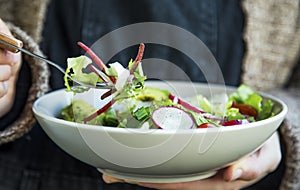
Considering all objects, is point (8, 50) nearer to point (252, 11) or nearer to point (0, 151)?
point (0, 151)

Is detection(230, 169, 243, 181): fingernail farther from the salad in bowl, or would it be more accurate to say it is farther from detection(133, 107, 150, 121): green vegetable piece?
detection(133, 107, 150, 121): green vegetable piece

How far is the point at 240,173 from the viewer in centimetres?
56

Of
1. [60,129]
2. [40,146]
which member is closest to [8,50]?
[60,129]

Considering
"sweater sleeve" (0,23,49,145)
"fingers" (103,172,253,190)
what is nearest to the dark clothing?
"sweater sleeve" (0,23,49,145)

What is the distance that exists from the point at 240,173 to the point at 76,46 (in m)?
0.37

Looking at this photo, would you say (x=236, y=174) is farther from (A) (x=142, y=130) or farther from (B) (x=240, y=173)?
(A) (x=142, y=130)

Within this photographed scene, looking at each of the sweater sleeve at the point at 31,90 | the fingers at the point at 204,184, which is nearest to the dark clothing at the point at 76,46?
the sweater sleeve at the point at 31,90

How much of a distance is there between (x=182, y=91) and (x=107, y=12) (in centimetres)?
20

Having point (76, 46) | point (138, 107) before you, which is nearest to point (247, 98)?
point (138, 107)

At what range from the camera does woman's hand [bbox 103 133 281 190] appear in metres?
0.56

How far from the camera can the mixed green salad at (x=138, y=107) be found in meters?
0.50

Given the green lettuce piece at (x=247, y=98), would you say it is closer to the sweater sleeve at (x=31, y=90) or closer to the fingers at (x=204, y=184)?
the fingers at (x=204, y=184)

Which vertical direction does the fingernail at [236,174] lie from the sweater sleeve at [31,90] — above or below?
below

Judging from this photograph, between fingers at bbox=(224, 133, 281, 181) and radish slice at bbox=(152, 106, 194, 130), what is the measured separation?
0.33ft
